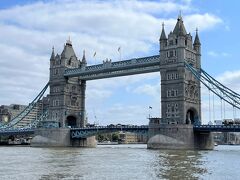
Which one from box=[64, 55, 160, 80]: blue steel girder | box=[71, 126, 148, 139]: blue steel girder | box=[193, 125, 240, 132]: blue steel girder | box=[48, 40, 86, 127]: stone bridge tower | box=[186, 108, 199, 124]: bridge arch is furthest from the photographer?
box=[48, 40, 86, 127]: stone bridge tower

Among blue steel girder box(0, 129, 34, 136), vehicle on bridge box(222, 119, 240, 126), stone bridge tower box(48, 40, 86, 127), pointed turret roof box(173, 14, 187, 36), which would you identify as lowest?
blue steel girder box(0, 129, 34, 136)

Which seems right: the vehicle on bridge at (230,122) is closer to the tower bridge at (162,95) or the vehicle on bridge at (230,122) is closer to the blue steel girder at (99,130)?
the tower bridge at (162,95)

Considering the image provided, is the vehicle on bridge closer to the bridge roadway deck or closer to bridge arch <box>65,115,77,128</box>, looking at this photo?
the bridge roadway deck

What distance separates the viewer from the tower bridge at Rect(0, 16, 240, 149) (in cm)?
8944

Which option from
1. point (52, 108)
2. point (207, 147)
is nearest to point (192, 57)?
point (207, 147)

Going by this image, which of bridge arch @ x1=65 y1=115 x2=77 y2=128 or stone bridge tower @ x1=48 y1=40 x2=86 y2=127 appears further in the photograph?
bridge arch @ x1=65 y1=115 x2=77 y2=128

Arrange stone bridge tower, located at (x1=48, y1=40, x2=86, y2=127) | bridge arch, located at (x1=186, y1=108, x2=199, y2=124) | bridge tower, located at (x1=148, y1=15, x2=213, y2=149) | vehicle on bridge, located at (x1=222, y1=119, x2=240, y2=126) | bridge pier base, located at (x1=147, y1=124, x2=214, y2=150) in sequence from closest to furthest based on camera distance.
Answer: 1. bridge pier base, located at (x1=147, y1=124, x2=214, y2=150)
2. vehicle on bridge, located at (x1=222, y1=119, x2=240, y2=126)
3. bridge tower, located at (x1=148, y1=15, x2=213, y2=149)
4. bridge arch, located at (x1=186, y1=108, x2=199, y2=124)
5. stone bridge tower, located at (x1=48, y1=40, x2=86, y2=127)

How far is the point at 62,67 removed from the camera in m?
123

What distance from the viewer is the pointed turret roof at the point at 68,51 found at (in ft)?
408

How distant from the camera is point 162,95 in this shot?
97375 millimetres

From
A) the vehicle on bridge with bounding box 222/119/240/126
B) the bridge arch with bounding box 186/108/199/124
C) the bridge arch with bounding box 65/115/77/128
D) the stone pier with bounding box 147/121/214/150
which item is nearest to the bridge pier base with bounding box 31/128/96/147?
the bridge arch with bounding box 65/115/77/128

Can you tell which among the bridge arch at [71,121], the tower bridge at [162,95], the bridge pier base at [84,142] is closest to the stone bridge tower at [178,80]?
the tower bridge at [162,95]

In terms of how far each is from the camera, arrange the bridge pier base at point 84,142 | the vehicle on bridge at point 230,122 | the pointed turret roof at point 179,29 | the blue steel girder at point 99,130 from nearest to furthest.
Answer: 1. the vehicle on bridge at point 230,122
2. the pointed turret roof at point 179,29
3. the blue steel girder at point 99,130
4. the bridge pier base at point 84,142

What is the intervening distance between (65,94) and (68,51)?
13.8 meters
